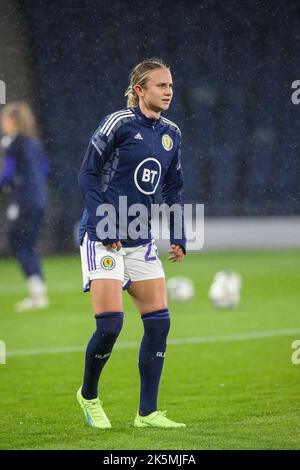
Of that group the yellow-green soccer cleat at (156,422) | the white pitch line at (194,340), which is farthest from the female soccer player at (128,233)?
the white pitch line at (194,340)

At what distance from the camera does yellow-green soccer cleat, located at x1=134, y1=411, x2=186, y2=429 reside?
18.2 ft

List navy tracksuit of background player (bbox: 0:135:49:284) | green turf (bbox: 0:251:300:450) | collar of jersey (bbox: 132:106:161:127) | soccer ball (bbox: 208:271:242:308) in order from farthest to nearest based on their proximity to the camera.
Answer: navy tracksuit of background player (bbox: 0:135:49:284), soccer ball (bbox: 208:271:242:308), collar of jersey (bbox: 132:106:161:127), green turf (bbox: 0:251:300:450)

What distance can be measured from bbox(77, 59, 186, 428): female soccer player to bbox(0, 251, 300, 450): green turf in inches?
11.7

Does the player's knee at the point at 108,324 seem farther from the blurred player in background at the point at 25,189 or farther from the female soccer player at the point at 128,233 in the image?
the blurred player in background at the point at 25,189

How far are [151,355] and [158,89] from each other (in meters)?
1.38

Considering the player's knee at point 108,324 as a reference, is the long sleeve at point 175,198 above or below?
above

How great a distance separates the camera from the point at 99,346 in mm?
5543

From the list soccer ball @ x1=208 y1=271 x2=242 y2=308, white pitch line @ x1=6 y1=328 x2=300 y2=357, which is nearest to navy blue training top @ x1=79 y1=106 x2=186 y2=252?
white pitch line @ x1=6 y1=328 x2=300 y2=357

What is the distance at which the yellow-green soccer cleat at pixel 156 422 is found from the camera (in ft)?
18.2

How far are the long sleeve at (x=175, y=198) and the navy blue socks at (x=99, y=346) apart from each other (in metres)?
0.59

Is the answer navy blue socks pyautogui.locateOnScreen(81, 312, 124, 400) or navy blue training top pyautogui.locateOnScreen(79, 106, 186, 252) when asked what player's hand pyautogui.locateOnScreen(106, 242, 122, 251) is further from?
navy blue socks pyautogui.locateOnScreen(81, 312, 124, 400)

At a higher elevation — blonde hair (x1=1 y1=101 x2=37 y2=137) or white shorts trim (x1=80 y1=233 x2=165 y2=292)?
blonde hair (x1=1 y1=101 x2=37 y2=137)

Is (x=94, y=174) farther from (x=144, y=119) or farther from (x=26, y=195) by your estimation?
(x=26, y=195)

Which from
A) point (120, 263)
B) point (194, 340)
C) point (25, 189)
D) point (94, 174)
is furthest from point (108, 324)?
point (25, 189)
